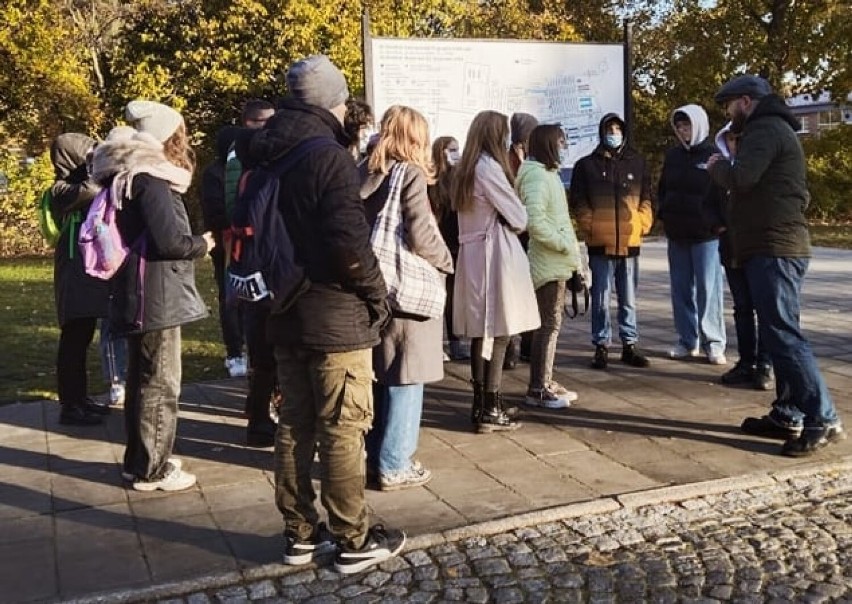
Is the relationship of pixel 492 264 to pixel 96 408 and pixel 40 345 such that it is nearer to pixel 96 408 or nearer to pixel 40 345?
pixel 96 408

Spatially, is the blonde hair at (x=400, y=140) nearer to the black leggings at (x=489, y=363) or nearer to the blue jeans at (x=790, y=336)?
the black leggings at (x=489, y=363)

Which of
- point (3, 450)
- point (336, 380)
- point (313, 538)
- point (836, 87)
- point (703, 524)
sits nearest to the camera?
point (336, 380)

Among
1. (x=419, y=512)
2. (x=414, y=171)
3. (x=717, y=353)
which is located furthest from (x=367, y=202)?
(x=717, y=353)

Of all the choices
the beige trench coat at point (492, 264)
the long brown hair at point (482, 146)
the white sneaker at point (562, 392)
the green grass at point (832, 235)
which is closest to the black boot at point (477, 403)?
the beige trench coat at point (492, 264)

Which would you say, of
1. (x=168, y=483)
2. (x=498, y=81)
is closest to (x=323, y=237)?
(x=168, y=483)

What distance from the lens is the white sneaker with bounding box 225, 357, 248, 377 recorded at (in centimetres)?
735

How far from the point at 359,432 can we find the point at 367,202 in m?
1.24

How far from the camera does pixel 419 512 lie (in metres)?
4.45

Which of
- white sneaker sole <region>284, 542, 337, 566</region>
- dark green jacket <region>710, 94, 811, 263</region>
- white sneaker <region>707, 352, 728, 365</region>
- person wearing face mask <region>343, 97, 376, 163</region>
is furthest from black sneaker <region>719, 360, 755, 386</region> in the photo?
white sneaker sole <region>284, 542, 337, 566</region>

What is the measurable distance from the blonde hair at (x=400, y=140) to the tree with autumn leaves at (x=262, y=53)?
18.8 meters

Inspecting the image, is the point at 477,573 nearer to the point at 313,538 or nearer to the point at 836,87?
the point at 313,538

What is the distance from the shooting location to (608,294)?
7.41 metres

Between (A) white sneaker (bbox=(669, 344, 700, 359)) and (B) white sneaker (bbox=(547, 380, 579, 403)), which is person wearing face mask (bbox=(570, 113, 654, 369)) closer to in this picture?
(A) white sneaker (bbox=(669, 344, 700, 359))

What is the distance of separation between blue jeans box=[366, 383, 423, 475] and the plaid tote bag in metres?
0.49
